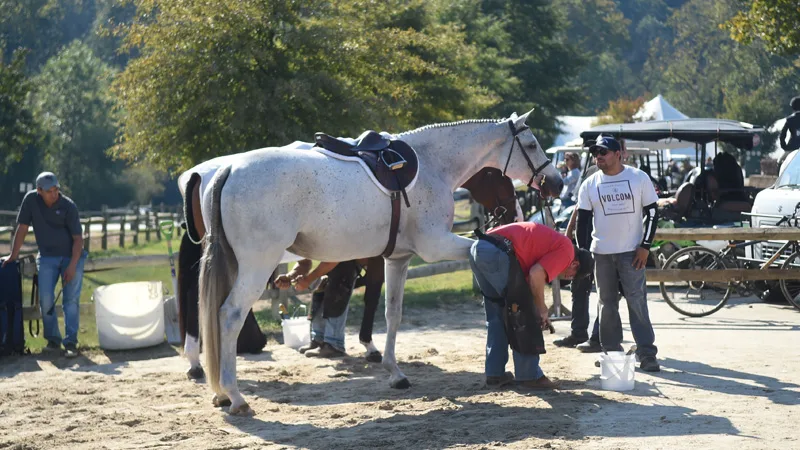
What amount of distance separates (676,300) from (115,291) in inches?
264

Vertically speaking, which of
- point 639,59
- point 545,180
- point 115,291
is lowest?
point 115,291

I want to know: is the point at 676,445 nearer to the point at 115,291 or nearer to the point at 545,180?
the point at 545,180

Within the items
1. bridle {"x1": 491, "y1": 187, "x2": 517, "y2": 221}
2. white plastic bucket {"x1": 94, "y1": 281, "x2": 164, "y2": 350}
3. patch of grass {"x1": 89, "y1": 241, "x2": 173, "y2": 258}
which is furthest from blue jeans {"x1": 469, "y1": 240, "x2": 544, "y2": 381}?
patch of grass {"x1": 89, "y1": 241, "x2": 173, "y2": 258}

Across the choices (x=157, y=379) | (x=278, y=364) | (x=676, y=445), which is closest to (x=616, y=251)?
(x=676, y=445)

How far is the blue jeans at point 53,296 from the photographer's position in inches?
418

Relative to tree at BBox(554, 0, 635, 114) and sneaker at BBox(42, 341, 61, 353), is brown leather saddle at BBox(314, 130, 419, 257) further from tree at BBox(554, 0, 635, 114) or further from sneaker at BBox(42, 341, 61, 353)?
tree at BBox(554, 0, 635, 114)

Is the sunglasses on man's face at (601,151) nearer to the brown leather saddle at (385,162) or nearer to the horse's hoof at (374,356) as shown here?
the brown leather saddle at (385,162)

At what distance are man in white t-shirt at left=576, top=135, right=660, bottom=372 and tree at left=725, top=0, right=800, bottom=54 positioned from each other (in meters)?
13.1

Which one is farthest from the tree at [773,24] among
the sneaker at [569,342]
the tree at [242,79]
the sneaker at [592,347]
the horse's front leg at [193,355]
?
A: the horse's front leg at [193,355]

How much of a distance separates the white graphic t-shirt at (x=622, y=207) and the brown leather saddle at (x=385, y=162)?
164 cm

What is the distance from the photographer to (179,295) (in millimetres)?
9188

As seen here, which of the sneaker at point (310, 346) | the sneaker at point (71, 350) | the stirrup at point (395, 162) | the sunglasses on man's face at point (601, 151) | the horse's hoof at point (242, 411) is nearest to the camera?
the horse's hoof at point (242, 411)

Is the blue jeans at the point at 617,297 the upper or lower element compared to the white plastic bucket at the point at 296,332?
upper

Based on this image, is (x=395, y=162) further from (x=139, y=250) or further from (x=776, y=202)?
(x=139, y=250)
